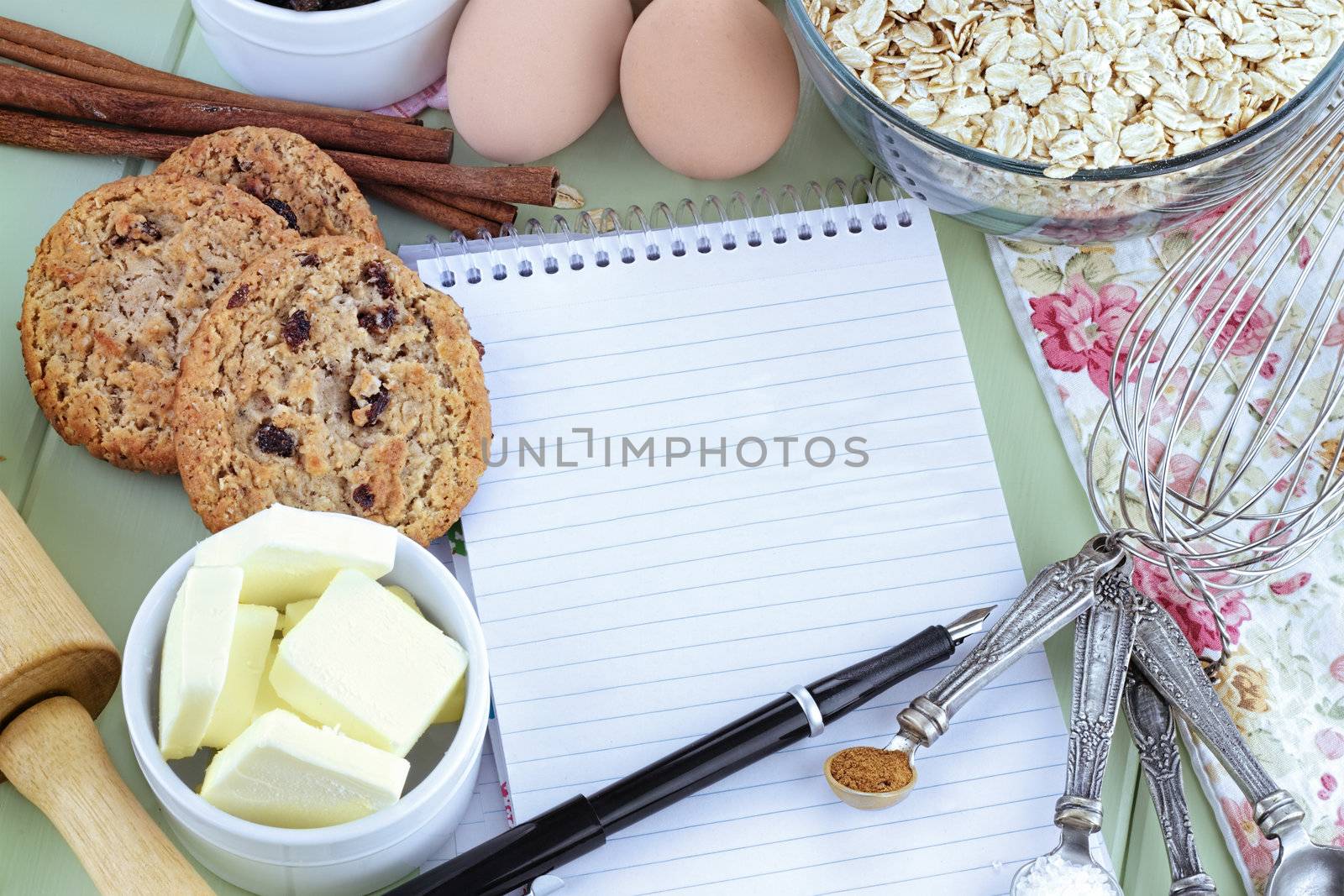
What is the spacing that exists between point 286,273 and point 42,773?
0.93 feet

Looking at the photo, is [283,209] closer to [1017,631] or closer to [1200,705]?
[1017,631]

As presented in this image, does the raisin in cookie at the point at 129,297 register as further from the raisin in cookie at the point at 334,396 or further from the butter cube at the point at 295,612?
the butter cube at the point at 295,612

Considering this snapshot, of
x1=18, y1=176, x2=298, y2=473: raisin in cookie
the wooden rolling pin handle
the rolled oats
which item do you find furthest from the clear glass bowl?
the wooden rolling pin handle

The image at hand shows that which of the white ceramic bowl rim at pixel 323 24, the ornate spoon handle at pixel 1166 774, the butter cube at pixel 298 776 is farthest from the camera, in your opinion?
the white ceramic bowl rim at pixel 323 24

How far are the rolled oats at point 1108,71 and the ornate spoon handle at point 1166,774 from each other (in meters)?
0.29

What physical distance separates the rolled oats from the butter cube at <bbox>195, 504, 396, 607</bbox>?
37cm

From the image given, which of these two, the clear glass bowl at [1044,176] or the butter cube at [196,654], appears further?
the clear glass bowl at [1044,176]

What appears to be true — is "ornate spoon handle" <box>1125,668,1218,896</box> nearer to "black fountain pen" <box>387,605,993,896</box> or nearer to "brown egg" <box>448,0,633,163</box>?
"black fountain pen" <box>387,605,993,896</box>

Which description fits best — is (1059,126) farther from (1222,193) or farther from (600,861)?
(600,861)

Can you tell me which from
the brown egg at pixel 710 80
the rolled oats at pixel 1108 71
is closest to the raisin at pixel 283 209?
the brown egg at pixel 710 80

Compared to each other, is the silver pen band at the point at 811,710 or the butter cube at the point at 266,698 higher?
the butter cube at the point at 266,698

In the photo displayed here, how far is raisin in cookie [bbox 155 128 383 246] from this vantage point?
75 cm

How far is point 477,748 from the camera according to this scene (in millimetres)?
610

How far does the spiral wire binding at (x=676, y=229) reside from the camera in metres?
0.79
